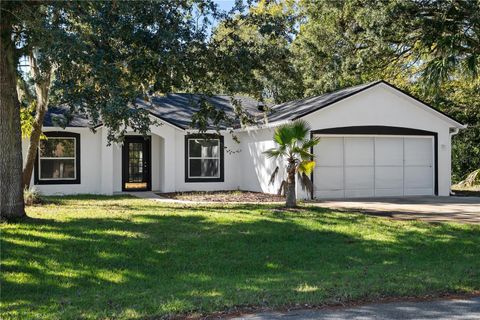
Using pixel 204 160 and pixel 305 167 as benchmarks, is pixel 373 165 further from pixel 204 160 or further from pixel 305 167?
pixel 204 160

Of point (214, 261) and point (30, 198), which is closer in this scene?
point (214, 261)

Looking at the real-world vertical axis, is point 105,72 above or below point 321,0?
below

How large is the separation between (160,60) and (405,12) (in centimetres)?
1223

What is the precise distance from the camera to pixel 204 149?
22422 mm

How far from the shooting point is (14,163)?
11.9 meters

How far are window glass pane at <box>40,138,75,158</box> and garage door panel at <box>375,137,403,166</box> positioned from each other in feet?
37.7

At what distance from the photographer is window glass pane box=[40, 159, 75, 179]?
2058cm

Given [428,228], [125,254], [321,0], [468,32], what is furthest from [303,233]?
[468,32]

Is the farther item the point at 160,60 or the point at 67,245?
the point at 160,60

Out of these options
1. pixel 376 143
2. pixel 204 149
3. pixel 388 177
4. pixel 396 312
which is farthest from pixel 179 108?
pixel 396 312

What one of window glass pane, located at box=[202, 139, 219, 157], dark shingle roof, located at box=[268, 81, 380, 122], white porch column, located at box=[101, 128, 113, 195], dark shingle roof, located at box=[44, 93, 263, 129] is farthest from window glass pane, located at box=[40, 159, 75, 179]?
dark shingle roof, located at box=[268, 81, 380, 122]

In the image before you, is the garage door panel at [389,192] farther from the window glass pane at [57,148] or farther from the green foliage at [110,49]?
the window glass pane at [57,148]

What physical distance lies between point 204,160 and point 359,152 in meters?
Result: 6.39

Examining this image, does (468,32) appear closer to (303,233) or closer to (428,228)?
(428,228)
